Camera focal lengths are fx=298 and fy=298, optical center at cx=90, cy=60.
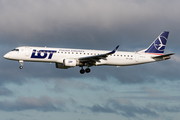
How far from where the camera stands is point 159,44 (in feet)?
211

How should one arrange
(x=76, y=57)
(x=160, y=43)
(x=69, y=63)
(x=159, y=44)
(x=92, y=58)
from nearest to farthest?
1. (x=69, y=63)
2. (x=92, y=58)
3. (x=76, y=57)
4. (x=159, y=44)
5. (x=160, y=43)

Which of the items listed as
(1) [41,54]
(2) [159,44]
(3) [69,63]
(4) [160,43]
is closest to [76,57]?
(3) [69,63]

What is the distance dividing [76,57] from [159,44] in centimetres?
1964

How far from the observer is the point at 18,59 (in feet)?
180

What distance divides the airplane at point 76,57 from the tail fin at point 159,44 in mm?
2389

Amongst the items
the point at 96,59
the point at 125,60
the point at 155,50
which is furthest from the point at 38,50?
the point at 155,50

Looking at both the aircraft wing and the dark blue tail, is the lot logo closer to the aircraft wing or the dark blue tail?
the aircraft wing

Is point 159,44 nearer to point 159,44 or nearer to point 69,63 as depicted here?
point 159,44

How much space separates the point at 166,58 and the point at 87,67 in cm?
1621

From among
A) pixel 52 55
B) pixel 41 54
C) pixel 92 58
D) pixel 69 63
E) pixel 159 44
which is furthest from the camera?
pixel 159 44

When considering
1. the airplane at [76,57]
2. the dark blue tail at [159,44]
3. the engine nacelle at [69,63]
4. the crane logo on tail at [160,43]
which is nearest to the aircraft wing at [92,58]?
the airplane at [76,57]

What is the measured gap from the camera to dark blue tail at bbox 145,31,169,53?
63.6 m

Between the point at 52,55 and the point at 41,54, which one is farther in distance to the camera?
the point at 52,55

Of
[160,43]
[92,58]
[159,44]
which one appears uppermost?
[160,43]
